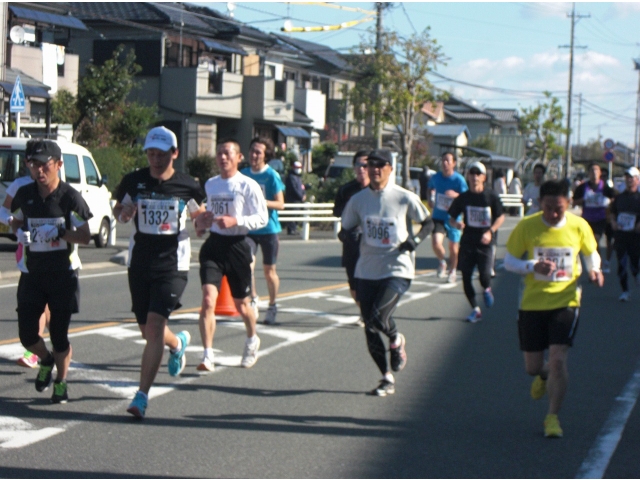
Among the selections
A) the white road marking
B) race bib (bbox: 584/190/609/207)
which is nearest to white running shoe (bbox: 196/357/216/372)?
the white road marking

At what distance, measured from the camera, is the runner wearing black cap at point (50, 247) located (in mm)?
6777

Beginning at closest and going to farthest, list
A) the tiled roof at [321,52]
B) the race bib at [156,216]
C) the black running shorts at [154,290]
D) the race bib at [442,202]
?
the black running shorts at [154,290], the race bib at [156,216], the race bib at [442,202], the tiled roof at [321,52]

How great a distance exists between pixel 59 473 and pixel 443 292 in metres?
10.0

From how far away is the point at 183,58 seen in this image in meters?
43.6

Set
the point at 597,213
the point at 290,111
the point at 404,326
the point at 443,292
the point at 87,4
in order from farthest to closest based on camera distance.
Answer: the point at 290,111, the point at 87,4, the point at 597,213, the point at 443,292, the point at 404,326

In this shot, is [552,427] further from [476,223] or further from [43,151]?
[476,223]

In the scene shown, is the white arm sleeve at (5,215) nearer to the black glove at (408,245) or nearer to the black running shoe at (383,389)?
the black glove at (408,245)

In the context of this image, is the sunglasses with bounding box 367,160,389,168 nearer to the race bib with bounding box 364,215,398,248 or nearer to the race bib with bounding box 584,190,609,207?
the race bib with bounding box 364,215,398,248

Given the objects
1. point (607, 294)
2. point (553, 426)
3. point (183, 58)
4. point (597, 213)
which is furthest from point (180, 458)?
point (183, 58)

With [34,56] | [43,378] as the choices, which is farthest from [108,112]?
[43,378]

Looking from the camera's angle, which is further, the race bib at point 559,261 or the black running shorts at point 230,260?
the black running shorts at point 230,260

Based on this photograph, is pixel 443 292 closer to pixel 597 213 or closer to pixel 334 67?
pixel 597 213

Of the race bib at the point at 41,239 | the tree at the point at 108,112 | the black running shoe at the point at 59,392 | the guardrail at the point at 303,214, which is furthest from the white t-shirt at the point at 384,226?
the tree at the point at 108,112

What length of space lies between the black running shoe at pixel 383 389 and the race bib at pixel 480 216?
171 inches
